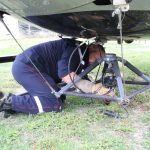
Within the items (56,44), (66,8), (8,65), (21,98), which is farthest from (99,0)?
(8,65)

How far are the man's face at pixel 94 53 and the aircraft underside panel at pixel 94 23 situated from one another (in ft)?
0.53

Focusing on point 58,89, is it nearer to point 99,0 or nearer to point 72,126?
point 72,126

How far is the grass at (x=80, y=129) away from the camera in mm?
3451

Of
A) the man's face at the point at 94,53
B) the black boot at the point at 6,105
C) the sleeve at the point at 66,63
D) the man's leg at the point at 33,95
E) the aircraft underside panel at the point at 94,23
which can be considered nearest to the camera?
the aircraft underside panel at the point at 94,23

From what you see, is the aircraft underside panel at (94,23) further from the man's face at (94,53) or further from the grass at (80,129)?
the grass at (80,129)

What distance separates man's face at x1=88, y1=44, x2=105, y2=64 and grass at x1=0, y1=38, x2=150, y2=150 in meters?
Result: 0.50

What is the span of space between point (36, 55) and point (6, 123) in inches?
35.8

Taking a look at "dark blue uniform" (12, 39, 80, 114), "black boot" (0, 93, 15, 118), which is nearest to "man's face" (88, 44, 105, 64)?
"dark blue uniform" (12, 39, 80, 114)

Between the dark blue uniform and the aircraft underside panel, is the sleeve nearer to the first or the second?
the dark blue uniform

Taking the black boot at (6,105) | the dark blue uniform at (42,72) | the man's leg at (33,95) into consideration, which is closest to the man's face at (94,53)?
the dark blue uniform at (42,72)

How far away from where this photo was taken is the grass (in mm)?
3451

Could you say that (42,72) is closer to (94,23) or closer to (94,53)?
(94,53)

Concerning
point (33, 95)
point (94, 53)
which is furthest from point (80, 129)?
point (94, 53)

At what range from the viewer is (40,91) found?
4.45 metres
